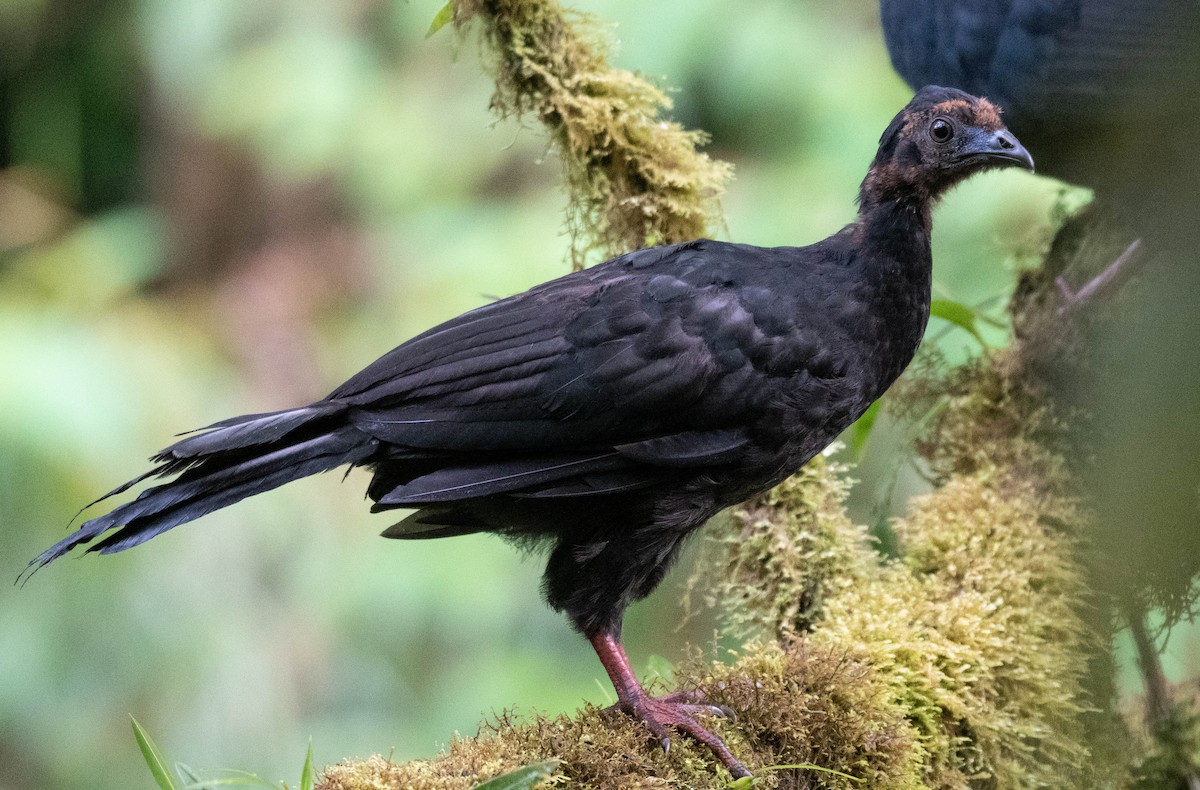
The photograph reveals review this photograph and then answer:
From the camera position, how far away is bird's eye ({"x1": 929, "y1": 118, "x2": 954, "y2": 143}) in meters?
2.09

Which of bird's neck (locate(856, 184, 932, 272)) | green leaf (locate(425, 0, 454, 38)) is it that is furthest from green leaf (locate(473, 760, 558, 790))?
green leaf (locate(425, 0, 454, 38))

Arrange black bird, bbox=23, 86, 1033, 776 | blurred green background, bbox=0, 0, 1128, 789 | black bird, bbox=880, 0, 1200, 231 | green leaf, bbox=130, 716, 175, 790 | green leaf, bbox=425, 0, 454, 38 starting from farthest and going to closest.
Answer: blurred green background, bbox=0, 0, 1128, 789
green leaf, bbox=425, 0, 454, 38
black bird, bbox=23, 86, 1033, 776
green leaf, bbox=130, 716, 175, 790
black bird, bbox=880, 0, 1200, 231

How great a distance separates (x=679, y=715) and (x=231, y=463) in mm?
905

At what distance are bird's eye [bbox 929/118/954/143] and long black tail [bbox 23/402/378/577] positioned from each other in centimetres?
123

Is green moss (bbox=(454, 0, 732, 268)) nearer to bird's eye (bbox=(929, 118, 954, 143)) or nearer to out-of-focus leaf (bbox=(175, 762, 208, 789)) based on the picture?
bird's eye (bbox=(929, 118, 954, 143))

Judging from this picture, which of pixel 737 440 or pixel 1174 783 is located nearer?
pixel 1174 783

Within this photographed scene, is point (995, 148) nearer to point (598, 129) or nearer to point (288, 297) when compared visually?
point (598, 129)

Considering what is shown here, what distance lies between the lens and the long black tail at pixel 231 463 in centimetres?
175

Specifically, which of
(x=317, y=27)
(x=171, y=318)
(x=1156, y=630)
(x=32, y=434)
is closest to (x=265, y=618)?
(x=32, y=434)

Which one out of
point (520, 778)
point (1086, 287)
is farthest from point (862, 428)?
point (520, 778)

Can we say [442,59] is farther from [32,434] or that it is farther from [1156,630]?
[1156,630]

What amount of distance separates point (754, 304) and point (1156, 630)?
4.50 ft

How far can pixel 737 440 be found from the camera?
195cm

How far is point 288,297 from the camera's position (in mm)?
5871
